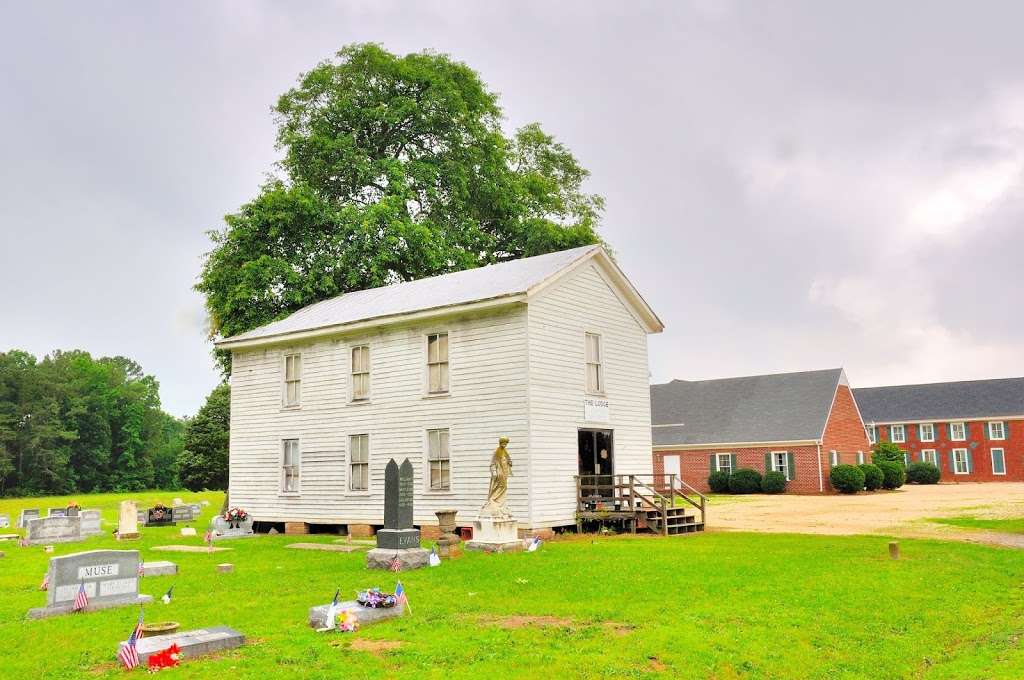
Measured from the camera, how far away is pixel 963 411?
67125mm

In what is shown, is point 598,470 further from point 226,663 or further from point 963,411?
point 963,411

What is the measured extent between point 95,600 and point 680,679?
30.2 feet

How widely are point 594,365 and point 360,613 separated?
567 inches

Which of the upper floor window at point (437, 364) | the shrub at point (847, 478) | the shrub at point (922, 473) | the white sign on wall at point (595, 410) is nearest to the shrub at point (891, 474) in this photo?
the shrub at point (847, 478)

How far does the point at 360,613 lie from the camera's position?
11.6 meters

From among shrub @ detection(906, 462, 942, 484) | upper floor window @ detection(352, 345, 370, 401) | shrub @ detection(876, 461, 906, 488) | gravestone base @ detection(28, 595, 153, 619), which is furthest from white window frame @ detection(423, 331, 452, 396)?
shrub @ detection(906, 462, 942, 484)

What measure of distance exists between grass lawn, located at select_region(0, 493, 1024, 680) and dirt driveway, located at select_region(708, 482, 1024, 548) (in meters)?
5.40

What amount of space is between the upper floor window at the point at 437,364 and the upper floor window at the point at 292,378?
18.2 ft

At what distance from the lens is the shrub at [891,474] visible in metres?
51.9

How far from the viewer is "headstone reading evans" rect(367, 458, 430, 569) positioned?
17.1 meters

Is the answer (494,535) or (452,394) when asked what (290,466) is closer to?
(452,394)

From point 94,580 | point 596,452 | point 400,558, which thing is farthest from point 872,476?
point 94,580

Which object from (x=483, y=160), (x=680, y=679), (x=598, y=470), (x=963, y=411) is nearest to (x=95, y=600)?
(x=680, y=679)

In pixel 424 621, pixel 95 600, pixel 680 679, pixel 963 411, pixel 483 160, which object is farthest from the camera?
pixel 963 411
